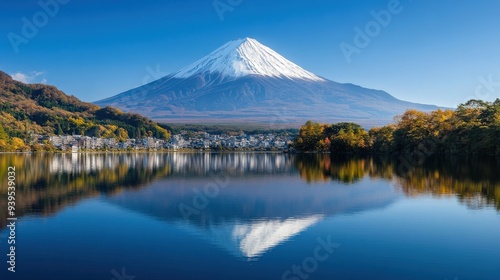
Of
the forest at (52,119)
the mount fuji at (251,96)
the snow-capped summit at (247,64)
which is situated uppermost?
the snow-capped summit at (247,64)

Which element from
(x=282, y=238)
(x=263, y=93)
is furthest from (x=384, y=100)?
(x=282, y=238)

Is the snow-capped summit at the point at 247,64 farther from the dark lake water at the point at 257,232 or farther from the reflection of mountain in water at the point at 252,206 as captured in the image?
the dark lake water at the point at 257,232

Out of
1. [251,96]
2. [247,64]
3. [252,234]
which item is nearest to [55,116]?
[251,96]

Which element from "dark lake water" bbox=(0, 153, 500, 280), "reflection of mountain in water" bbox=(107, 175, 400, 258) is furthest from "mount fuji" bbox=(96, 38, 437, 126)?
"dark lake water" bbox=(0, 153, 500, 280)

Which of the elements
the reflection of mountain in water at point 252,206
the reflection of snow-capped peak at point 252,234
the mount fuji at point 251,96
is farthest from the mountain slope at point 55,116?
the reflection of snow-capped peak at point 252,234

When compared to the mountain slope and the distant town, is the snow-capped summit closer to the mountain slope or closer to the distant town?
the mountain slope

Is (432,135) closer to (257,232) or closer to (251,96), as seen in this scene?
(257,232)
